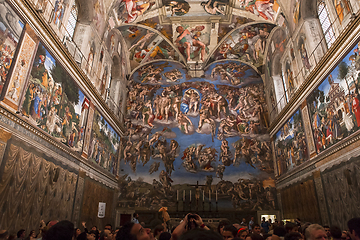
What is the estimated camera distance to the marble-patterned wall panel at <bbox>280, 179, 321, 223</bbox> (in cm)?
1209

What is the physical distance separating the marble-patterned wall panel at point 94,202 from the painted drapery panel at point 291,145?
1166cm

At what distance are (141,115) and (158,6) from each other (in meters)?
8.53

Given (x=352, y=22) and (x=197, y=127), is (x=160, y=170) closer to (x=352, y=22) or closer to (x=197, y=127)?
(x=197, y=127)

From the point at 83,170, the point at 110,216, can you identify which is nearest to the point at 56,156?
the point at 83,170

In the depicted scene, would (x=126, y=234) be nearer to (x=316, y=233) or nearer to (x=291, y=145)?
(x=316, y=233)

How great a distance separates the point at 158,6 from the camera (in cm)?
1834

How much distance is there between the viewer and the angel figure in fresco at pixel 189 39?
66.2ft

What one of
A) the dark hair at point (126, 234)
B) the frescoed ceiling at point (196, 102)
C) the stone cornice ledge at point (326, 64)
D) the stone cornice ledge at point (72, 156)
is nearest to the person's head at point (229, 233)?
the dark hair at point (126, 234)

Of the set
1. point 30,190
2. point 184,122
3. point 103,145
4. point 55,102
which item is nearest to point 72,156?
point 55,102

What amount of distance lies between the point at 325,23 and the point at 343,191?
7.81 meters

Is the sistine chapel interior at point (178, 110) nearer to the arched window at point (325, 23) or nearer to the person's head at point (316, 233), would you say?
the arched window at point (325, 23)

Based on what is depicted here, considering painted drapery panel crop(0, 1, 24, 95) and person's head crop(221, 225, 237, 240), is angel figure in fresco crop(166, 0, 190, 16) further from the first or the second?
person's head crop(221, 225, 237, 240)

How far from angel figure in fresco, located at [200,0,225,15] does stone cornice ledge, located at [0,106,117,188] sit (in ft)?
44.5

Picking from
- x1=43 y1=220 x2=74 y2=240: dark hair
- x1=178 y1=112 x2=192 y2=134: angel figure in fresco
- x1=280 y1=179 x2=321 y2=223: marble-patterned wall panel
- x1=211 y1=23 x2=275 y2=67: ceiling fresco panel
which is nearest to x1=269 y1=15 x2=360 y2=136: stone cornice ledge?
x1=280 y1=179 x2=321 y2=223: marble-patterned wall panel
